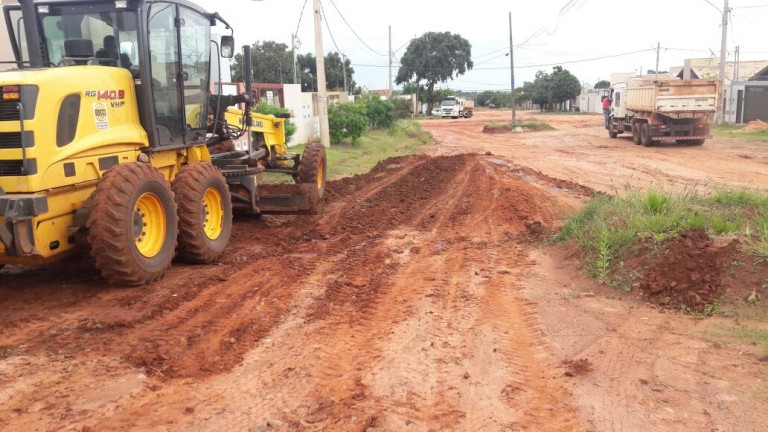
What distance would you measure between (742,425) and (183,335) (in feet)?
13.1

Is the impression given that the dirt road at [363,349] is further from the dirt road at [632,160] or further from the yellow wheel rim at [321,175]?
the dirt road at [632,160]

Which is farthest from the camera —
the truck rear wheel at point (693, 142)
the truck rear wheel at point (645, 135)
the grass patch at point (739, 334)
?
the truck rear wheel at point (693, 142)

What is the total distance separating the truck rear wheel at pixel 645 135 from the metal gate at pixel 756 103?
49.1ft

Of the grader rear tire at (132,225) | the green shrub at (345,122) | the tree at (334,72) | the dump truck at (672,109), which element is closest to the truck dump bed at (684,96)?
the dump truck at (672,109)

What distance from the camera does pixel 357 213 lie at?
1142 centimetres

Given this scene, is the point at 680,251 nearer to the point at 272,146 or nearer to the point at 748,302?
the point at 748,302

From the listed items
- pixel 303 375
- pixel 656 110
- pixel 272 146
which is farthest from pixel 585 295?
pixel 656 110

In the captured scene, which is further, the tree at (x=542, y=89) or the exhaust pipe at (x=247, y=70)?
the tree at (x=542, y=89)

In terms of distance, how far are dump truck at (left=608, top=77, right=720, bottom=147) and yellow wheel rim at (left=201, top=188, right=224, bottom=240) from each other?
20.8 m

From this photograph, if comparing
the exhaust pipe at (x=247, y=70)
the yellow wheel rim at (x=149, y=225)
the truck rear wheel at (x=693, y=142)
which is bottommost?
the truck rear wheel at (x=693, y=142)

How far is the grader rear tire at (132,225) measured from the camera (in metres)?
6.00

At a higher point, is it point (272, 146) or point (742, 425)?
point (272, 146)

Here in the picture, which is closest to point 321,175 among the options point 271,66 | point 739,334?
point 739,334

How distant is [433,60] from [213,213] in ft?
232
